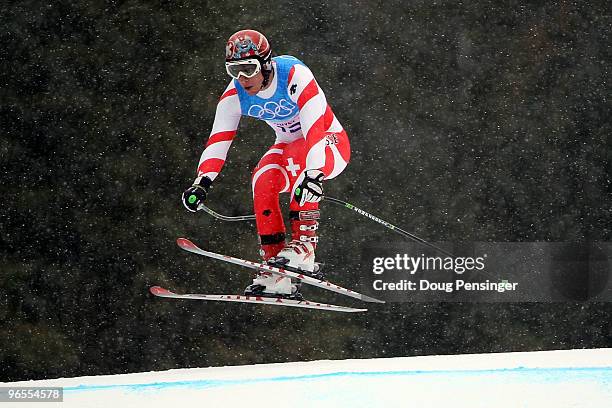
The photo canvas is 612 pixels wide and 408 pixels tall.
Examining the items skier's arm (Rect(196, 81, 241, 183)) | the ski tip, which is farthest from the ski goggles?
the ski tip

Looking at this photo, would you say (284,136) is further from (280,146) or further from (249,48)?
(249,48)

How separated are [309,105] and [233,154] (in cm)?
131

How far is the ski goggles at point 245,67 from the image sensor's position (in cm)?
481

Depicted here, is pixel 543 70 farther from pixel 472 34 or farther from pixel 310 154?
pixel 310 154

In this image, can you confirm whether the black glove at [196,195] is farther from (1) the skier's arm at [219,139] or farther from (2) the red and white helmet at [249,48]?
(2) the red and white helmet at [249,48]

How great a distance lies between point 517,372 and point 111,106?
3.25 metres

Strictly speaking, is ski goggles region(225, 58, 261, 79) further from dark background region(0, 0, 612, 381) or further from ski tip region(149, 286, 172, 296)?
ski tip region(149, 286, 172, 296)

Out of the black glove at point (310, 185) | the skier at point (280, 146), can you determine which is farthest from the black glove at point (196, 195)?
the black glove at point (310, 185)

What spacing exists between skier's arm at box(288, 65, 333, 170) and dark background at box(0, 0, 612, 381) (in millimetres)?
1052

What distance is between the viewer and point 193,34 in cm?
612

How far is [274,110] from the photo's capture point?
4984 millimetres

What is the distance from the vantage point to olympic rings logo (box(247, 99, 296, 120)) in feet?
16.3

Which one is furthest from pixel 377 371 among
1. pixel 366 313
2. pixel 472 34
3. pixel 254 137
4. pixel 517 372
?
pixel 472 34

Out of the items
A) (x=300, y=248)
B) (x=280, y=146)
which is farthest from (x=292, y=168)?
(x=300, y=248)
